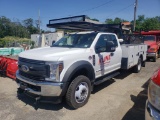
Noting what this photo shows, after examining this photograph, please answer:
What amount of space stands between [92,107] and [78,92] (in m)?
0.57

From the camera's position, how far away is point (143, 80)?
680cm

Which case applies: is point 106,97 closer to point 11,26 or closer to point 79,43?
point 79,43

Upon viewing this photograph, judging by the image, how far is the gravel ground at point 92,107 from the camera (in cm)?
385

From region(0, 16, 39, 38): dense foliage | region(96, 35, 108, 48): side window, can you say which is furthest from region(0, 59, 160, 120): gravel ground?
region(0, 16, 39, 38): dense foliage

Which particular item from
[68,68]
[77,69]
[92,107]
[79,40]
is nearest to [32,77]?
[68,68]

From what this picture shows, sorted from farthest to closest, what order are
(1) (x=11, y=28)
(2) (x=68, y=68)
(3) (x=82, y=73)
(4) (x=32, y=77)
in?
(1) (x=11, y=28)
(3) (x=82, y=73)
(4) (x=32, y=77)
(2) (x=68, y=68)

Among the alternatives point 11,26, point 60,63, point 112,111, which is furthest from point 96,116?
point 11,26

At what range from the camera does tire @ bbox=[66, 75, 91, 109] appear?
13.0 feet

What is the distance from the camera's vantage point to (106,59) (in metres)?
5.23

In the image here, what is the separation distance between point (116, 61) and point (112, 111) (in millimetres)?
2249

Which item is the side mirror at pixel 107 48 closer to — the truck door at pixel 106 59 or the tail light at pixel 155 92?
the truck door at pixel 106 59

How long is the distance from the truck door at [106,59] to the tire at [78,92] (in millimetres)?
699

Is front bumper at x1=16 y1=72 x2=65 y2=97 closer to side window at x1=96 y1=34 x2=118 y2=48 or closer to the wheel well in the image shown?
the wheel well

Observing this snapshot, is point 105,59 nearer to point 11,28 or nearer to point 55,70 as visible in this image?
point 55,70
